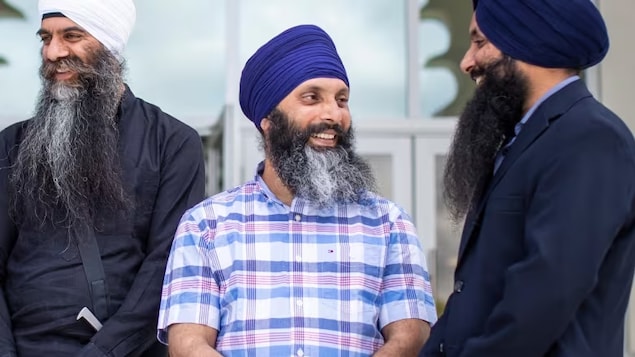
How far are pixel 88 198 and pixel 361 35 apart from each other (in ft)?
10.7

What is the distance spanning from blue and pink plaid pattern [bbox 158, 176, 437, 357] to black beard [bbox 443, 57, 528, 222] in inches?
11.9

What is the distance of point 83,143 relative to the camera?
9.81 feet

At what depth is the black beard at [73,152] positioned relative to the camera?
2.91 m

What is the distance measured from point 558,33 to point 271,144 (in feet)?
3.09

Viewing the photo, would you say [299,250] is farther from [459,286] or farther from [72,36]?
[72,36]

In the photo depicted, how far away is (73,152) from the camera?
301cm

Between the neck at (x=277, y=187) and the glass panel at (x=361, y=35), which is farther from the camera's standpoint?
the glass panel at (x=361, y=35)

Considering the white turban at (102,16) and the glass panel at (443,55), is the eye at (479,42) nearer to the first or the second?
the white turban at (102,16)

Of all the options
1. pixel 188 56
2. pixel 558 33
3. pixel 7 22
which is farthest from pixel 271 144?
pixel 7 22

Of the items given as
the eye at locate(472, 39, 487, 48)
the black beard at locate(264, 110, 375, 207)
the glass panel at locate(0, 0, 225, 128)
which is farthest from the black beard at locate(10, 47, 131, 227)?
the glass panel at locate(0, 0, 225, 128)

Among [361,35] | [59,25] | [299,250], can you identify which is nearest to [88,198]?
[59,25]

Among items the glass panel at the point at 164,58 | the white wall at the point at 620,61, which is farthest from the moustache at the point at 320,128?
the white wall at the point at 620,61

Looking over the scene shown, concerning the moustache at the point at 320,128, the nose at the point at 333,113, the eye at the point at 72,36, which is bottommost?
the moustache at the point at 320,128

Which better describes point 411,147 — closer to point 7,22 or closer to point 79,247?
point 7,22
